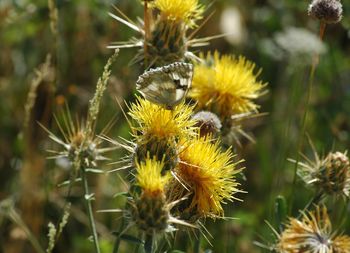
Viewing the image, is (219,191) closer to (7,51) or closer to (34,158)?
(34,158)

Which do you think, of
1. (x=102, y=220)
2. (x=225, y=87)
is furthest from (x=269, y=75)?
(x=225, y=87)

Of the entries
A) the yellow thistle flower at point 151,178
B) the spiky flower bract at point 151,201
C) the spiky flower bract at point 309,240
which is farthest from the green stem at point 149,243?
the spiky flower bract at point 309,240

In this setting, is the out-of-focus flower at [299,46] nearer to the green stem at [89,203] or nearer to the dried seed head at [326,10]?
the dried seed head at [326,10]

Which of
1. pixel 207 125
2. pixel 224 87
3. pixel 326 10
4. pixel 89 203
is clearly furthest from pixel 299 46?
pixel 89 203

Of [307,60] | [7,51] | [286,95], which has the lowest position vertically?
[7,51]

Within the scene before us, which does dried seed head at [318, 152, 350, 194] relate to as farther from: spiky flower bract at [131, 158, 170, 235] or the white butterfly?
spiky flower bract at [131, 158, 170, 235]

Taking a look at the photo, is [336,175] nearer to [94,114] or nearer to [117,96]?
[94,114]
